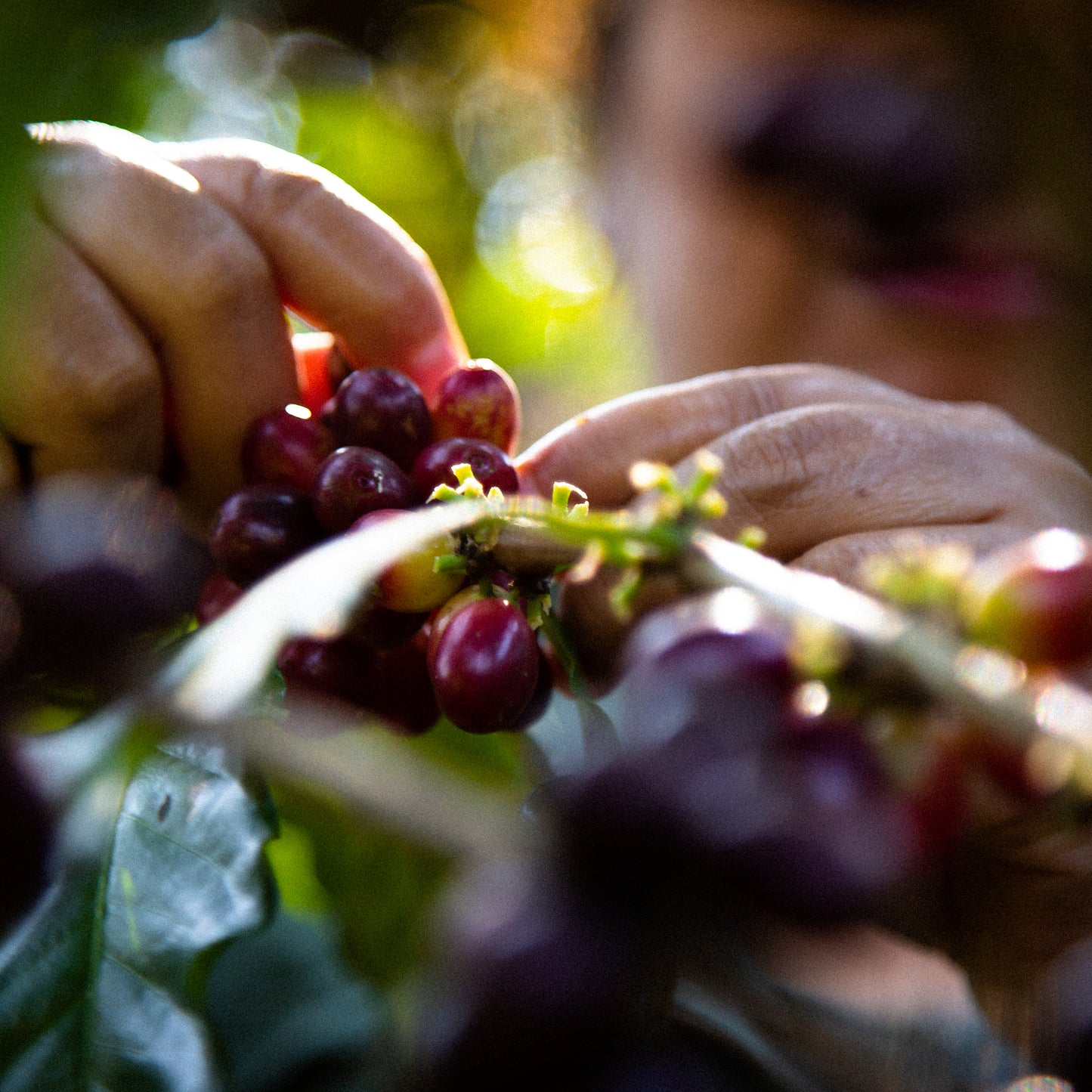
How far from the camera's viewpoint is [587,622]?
34.9 inches

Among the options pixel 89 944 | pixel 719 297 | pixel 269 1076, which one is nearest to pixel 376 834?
pixel 269 1076

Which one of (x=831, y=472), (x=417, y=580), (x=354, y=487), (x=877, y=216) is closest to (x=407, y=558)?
(x=417, y=580)

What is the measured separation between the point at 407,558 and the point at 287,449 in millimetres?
333

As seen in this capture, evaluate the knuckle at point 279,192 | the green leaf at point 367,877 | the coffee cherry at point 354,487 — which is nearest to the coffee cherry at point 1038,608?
the coffee cherry at point 354,487

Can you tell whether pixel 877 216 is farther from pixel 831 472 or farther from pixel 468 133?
pixel 468 133

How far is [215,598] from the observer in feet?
2.68

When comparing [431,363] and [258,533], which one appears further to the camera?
[431,363]

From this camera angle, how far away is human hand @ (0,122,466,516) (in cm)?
96

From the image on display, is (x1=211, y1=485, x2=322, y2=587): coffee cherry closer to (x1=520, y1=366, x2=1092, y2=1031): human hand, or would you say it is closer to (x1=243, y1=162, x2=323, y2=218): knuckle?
(x1=520, y1=366, x2=1092, y2=1031): human hand

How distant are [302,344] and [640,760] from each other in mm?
990

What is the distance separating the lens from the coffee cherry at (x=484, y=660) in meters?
0.57

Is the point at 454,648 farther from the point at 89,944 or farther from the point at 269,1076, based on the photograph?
the point at 269,1076

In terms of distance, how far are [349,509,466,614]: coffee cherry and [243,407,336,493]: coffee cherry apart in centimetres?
24

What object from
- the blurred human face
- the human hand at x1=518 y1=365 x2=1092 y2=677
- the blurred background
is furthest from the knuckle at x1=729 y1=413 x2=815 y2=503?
the blurred background
